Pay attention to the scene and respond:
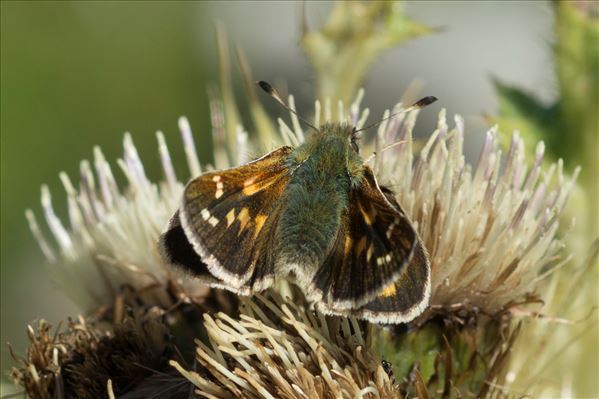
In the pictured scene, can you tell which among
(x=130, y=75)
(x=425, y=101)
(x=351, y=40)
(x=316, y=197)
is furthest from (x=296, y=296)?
(x=130, y=75)

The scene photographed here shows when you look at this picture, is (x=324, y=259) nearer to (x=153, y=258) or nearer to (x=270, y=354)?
(x=270, y=354)

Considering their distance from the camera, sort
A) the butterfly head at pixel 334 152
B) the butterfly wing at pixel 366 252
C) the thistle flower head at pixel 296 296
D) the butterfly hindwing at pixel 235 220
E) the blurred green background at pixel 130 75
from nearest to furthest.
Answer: the butterfly wing at pixel 366 252
the butterfly hindwing at pixel 235 220
the thistle flower head at pixel 296 296
the butterfly head at pixel 334 152
the blurred green background at pixel 130 75

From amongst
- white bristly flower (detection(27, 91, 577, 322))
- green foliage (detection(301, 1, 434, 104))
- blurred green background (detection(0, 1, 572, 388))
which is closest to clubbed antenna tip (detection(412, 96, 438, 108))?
white bristly flower (detection(27, 91, 577, 322))

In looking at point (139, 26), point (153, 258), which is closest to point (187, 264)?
point (153, 258)

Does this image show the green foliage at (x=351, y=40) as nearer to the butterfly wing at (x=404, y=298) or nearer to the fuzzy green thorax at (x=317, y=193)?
the fuzzy green thorax at (x=317, y=193)

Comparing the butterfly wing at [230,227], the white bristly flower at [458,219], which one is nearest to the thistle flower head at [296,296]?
the white bristly flower at [458,219]

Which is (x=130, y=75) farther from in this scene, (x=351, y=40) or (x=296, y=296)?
(x=296, y=296)

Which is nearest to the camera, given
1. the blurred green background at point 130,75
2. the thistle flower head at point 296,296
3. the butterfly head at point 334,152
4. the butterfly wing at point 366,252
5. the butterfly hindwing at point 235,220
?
the butterfly wing at point 366,252
